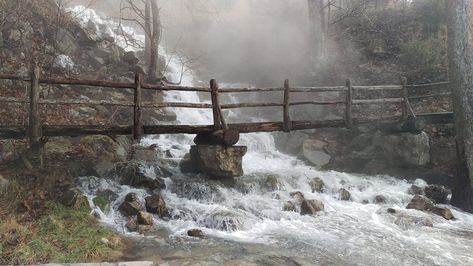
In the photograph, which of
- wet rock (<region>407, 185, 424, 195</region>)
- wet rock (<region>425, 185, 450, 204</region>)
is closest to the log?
wet rock (<region>407, 185, 424, 195</region>)

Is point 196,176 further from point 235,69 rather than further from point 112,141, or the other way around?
point 235,69

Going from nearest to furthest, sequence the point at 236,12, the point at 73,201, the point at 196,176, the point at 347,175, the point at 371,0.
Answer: the point at 73,201 → the point at 196,176 → the point at 347,175 → the point at 371,0 → the point at 236,12

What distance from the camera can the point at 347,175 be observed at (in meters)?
12.1

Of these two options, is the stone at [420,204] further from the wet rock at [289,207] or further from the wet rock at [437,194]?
the wet rock at [289,207]

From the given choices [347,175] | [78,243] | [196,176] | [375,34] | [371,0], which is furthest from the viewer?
[371,0]

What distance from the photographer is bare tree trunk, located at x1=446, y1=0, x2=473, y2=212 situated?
31.0 feet

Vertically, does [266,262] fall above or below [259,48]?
below

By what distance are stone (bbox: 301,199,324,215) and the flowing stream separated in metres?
0.18

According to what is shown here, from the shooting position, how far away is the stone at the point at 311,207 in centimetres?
892

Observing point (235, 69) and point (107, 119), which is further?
point (235, 69)

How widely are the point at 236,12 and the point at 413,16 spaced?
1046 cm

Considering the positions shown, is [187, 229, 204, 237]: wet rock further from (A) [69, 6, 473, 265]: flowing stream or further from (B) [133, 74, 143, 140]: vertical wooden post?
(B) [133, 74, 143, 140]: vertical wooden post

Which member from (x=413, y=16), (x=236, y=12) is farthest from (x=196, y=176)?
(x=236, y=12)

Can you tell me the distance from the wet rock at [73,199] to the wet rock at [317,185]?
5.90m
